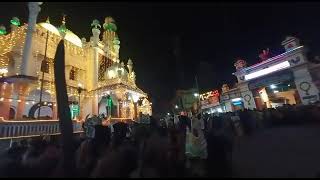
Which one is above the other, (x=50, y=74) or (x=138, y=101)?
(x=50, y=74)

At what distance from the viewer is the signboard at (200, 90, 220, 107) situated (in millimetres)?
38312

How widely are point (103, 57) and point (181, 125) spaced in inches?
968

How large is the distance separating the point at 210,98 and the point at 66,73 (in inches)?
1060

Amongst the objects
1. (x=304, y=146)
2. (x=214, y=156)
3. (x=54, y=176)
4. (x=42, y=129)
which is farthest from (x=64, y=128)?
(x=42, y=129)

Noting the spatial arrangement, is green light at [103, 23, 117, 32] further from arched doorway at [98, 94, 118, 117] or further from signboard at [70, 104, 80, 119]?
signboard at [70, 104, 80, 119]

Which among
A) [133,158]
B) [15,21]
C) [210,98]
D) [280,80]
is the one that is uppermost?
[15,21]

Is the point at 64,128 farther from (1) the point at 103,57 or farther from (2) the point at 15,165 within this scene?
(1) the point at 103,57

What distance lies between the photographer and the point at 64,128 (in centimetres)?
488

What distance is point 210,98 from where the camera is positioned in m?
40.1

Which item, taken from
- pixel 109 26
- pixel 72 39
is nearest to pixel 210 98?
pixel 109 26

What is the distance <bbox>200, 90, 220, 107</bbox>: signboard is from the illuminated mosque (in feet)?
42.5

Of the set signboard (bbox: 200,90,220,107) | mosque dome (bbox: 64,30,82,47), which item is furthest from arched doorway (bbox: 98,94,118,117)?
signboard (bbox: 200,90,220,107)

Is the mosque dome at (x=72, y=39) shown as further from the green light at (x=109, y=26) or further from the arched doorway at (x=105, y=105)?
the arched doorway at (x=105, y=105)

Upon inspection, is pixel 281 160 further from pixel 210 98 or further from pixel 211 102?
pixel 210 98
